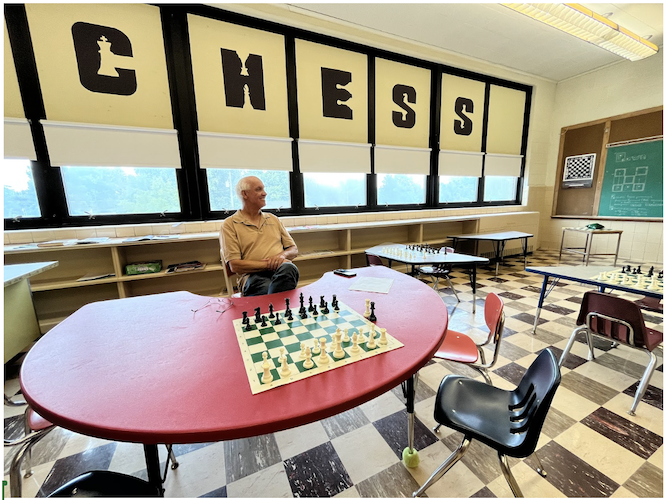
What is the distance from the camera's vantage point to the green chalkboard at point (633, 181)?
4852mm

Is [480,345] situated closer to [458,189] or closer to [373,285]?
[373,285]

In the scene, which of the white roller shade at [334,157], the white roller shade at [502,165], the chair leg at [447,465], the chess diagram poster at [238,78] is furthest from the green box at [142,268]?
the white roller shade at [502,165]

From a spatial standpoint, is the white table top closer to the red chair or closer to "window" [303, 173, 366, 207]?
the red chair

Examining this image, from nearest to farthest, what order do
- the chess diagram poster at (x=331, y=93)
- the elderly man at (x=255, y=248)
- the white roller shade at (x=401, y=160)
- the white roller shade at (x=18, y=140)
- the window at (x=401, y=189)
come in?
1. the elderly man at (x=255, y=248)
2. the white roller shade at (x=18, y=140)
3. the chess diagram poster at (x=331, y=93)
4. the white roller shade at (x=401, y=160)
5. the window at (x=401, y=189)

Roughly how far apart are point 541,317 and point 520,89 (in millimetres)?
5403

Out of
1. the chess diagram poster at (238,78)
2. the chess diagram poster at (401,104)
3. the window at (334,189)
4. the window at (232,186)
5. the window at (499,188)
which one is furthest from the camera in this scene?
the window at (499,188)

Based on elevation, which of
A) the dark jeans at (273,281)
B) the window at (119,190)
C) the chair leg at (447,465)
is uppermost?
the window at (119,190)

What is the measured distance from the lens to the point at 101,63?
2.95 metres

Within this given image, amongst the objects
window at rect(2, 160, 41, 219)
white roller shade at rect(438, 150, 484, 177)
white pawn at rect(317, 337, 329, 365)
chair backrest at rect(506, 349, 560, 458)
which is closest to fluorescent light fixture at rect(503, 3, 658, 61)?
white roller shade at rect(438, 150, 484, 177)

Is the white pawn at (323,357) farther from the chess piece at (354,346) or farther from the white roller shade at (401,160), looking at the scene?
the white roller shade at (401,160)

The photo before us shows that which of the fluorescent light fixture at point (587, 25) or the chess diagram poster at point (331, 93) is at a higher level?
the fluorescent light fixture at point (587, 25)

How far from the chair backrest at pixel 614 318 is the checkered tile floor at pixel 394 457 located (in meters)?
0.43

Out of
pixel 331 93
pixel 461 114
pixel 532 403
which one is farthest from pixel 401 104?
pixel 532 403

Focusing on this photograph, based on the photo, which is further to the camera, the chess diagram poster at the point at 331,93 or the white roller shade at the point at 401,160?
the white roller shade at the point at 401,160
